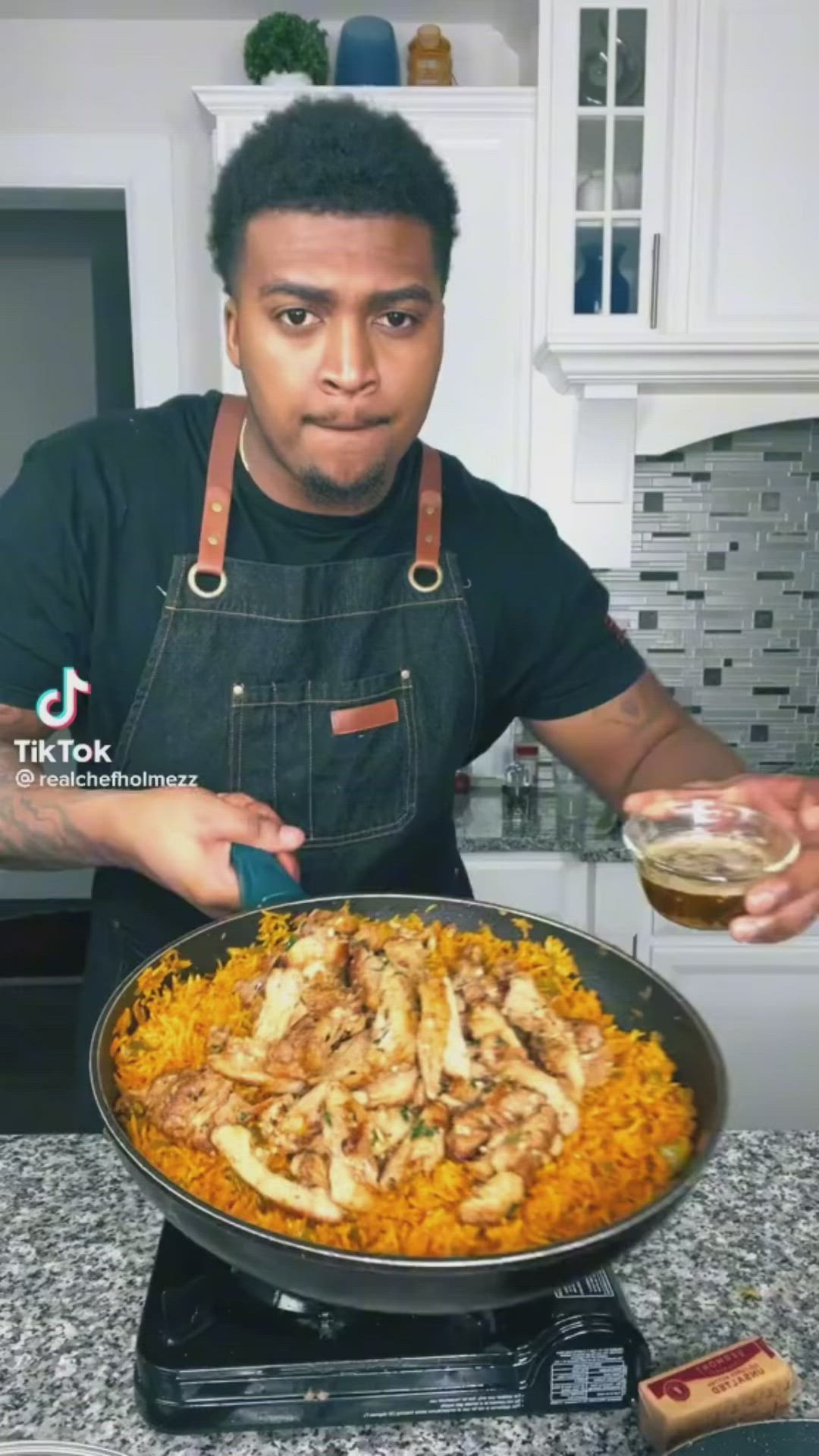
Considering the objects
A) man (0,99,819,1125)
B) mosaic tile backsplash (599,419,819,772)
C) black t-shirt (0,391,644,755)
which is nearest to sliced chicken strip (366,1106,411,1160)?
man (0,99,819,1125)

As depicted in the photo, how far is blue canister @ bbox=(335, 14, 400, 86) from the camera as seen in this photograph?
228 cm

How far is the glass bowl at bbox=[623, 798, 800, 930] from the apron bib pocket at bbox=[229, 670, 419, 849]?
41 cm

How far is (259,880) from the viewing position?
2.99 feet

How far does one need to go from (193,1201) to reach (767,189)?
212cm

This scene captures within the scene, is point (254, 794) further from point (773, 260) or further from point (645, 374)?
point (773, 260)

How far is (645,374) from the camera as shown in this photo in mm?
2203

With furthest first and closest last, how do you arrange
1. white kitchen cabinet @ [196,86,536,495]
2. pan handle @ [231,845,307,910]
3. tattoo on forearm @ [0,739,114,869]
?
white kitchen cabinet @ [196,86,536,495] < tattoo on forearm @ [0,739,114,869] < pan handle @ [231,845,307,910]

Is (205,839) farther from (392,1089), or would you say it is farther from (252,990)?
(392,1089)

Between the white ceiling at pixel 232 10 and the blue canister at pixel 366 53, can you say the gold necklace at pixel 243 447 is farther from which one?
the white ceiling at pixel 232 10

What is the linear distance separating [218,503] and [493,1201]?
0.86 metres

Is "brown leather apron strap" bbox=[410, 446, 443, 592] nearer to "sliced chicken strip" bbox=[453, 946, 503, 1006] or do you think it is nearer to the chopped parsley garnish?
"sliced chicken strip" bbox=[453, 946, 503, 1006]

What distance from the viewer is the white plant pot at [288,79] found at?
87.3 inches

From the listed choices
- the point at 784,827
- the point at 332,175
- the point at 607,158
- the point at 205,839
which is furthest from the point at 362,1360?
the point at 607,158

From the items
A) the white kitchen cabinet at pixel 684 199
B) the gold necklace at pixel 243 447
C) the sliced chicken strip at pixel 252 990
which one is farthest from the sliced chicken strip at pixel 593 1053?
the white kitchen cabinet at pixel 684 199
